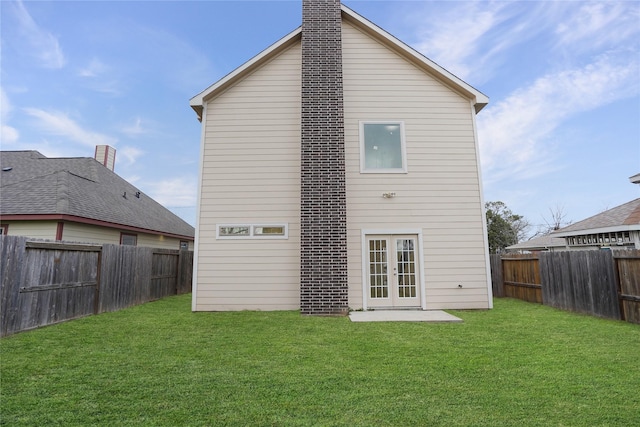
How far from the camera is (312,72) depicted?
27.4 ft

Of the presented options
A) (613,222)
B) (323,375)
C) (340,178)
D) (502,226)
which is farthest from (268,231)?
(502,226)

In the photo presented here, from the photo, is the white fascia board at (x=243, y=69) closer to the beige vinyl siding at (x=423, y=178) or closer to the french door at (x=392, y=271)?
the beige vinyl siding at (x=423, y=178)

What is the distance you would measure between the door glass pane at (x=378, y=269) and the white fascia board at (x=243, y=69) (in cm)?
557

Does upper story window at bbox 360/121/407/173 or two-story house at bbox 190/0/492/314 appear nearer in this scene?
two-story house at bbox 190/0/492/314

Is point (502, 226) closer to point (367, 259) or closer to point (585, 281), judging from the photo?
point (585, 281)

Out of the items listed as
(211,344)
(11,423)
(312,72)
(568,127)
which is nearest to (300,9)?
(312,72)

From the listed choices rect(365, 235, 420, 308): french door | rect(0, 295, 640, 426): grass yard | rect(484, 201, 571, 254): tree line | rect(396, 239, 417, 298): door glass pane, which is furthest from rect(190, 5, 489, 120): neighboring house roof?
rect(484, 201, 571, 254): tree line

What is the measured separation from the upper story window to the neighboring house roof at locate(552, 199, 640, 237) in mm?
10100

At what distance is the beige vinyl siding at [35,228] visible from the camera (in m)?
10.1

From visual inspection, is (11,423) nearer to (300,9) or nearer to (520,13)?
(300,9)

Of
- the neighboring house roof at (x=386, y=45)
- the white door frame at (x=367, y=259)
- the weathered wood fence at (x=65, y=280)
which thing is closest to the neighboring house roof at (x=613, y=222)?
the neighboring house roof at (x=386, y=45)

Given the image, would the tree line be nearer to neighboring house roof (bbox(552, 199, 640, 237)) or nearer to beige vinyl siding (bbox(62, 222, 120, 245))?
neighboring house roof (bbox(552, 199, 640, 237))

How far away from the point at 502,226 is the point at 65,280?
34.0 metres

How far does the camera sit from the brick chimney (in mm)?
7484
